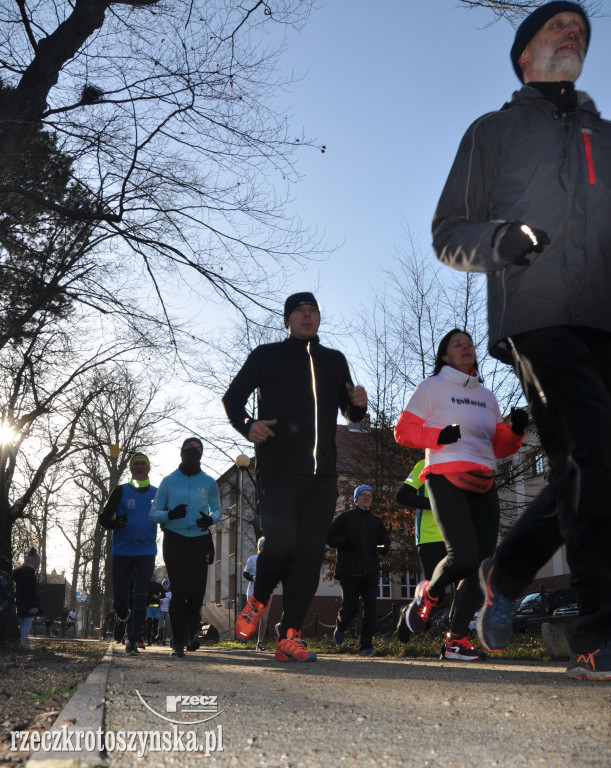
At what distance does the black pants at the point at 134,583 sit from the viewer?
8719 mm

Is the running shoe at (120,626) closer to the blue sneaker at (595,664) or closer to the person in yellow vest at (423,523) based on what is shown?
the person in yellow vest at (423,523)

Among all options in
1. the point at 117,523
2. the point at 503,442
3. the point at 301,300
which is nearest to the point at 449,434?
the point at 503,442

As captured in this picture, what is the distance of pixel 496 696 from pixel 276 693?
34.6 inches

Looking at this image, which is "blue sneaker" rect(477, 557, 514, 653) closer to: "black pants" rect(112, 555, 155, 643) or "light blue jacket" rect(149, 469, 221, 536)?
"light blue jacket" rect(149, 469, 221, 536)

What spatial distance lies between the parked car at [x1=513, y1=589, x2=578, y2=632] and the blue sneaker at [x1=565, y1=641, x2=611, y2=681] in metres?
18.4

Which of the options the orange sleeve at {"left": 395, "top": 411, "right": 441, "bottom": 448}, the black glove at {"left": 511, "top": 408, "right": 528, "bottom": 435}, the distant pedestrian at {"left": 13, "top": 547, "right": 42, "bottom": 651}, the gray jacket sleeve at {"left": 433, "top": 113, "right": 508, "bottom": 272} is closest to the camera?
the gray jacket sleeve at {"left": 433, "top": 113, "right": 508, "bottom": 272}

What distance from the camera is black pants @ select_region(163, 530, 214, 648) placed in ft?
24.8

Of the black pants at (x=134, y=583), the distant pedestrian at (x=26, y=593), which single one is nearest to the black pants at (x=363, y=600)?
the black pants at (x=134, y=583)

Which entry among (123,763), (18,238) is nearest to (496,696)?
(123,763)

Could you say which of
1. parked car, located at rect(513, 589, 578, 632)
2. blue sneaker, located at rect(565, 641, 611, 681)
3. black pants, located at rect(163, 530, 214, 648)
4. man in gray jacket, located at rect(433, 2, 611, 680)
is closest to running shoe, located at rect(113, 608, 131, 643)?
black pants, located at rect(163, 530, 214, 648)

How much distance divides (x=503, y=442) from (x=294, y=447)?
1412mm

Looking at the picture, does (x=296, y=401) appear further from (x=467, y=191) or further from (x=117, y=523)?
(x=117, y=523)

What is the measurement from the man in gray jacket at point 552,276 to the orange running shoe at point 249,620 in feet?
8.63

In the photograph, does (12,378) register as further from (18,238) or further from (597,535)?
(597,535)
